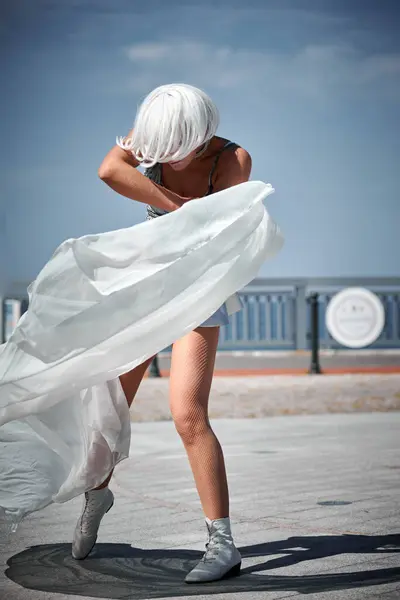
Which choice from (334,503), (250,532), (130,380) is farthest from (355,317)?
(130,380)

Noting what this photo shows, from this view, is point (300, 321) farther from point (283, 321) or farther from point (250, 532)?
point (250, 532)

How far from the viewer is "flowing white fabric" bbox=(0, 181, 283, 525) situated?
3.47 metres

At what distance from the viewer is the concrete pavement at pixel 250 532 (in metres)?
3.46

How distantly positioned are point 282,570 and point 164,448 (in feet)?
11.2

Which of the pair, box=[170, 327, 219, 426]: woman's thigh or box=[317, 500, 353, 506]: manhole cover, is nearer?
box=[170, 327, 219, 426]: woman's thigh

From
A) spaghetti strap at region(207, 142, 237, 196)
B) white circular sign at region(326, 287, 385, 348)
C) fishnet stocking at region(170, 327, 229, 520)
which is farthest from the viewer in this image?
white circular sign at region(326, 287, 385, 348)

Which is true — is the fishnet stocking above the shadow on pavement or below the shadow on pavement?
above

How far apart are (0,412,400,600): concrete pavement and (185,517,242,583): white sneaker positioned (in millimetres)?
37

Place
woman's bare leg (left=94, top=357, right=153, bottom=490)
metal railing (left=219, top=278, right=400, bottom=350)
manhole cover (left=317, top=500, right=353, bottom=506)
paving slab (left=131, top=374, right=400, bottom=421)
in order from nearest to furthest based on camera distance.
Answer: woman's bare leg (left=94, top=357, right=153, bottom=490) → manhole cover (left=317, top=500, right=353, bottom=506) → paving slab (left=131, top=374, right=400, bottom=421) → metal railing (left=219, top=278, right=400, bottom=350)

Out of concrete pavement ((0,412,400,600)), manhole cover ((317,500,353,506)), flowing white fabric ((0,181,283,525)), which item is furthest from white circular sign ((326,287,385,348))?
flowing white fabric ((0,181,283,525))

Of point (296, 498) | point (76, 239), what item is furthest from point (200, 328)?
point (296, 498)

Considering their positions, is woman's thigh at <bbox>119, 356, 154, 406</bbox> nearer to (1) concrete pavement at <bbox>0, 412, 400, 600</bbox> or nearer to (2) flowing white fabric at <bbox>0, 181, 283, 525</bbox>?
(2) flowing white fabric at <bbox>0, 181, 283, 525</bbox>

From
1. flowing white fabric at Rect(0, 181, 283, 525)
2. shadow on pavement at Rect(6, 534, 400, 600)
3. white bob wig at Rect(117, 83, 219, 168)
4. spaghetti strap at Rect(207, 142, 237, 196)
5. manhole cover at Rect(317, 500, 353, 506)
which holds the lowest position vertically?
manhole cover at Rect(317, 500, 353, 506)

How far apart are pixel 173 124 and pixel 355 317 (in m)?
12.9
